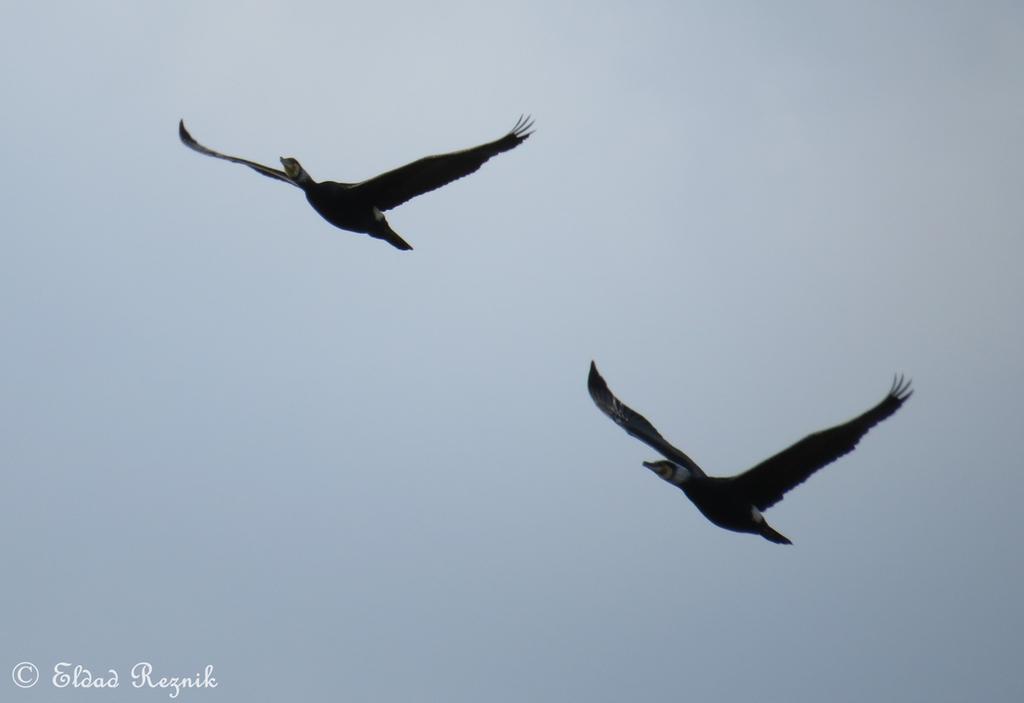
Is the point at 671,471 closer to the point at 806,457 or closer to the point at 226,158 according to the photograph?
the point at 806,457

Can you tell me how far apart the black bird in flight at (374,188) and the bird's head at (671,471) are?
530cm

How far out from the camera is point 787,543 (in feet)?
59.3

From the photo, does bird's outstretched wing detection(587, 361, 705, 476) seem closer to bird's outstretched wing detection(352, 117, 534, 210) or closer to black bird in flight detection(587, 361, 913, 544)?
black bird in flight detection(587, 361, 913, 544)

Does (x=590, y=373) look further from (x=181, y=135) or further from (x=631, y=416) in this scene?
(x=181, y=135)

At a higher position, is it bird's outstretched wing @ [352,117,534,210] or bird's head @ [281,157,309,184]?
bird's head @ [281,157,309,184]

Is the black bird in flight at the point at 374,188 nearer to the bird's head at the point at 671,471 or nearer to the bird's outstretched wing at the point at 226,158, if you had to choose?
the bird's outstretched wing at the point at 226,158

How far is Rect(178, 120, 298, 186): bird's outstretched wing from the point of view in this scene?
69.4 ft

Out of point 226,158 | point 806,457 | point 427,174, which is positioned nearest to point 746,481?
point 806,457

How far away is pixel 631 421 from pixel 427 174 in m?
4.84

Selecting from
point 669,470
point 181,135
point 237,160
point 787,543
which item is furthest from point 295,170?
point 787,543

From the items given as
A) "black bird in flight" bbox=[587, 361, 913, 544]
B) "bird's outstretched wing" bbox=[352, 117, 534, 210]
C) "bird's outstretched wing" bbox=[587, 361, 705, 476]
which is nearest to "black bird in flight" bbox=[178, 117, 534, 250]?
"bird's outstretched wing" bbox=[352, 117, 534, 210]

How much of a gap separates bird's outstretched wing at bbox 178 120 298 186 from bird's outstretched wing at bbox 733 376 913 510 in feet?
27.2

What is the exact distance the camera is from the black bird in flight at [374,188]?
67.5ft

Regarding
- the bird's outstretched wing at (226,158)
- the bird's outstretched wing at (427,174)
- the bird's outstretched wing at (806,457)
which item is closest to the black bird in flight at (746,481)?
the bird's outstretched wing at (806,457)
